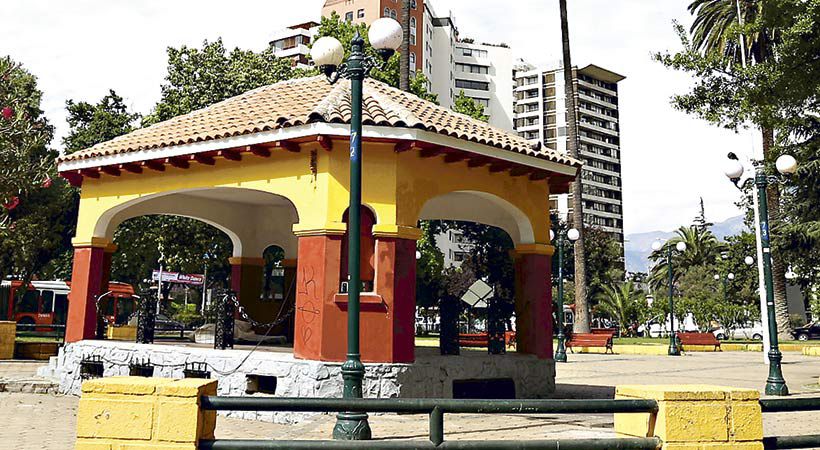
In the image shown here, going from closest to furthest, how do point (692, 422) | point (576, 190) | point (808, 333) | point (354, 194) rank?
point (692, 422), point (354, 194), point (576, 190), point (808, 333)

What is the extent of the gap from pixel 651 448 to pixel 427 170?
7.41 meters

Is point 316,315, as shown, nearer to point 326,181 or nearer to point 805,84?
point 326,181

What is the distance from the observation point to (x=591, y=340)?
30.1 m

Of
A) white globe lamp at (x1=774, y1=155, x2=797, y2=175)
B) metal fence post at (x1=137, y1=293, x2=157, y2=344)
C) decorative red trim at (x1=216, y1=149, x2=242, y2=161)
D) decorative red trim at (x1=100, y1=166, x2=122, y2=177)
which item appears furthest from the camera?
metal fence post at (x1=137, y1=293, x2=157, y2=344)

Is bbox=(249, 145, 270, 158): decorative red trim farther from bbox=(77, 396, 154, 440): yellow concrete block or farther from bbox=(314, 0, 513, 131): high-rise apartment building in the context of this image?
bbox=(314, 0, 513, 131): high-rise apartment building

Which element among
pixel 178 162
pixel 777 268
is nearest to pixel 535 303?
pixel 178 162

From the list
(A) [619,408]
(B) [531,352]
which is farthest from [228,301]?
(A) [619,408]

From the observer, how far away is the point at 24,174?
20516 millimetres

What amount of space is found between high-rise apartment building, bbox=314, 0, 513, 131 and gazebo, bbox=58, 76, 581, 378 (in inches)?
2482

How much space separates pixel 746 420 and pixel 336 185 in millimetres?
7307

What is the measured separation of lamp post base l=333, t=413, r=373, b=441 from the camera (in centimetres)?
801

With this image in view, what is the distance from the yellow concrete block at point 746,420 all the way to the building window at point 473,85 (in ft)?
287

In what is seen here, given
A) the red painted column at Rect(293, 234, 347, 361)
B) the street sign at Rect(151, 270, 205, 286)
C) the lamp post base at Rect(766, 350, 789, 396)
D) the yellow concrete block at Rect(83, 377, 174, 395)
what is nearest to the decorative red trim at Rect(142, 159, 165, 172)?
the red painted column at Rect(293, 234, 347, 361)

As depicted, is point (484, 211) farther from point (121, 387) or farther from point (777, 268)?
point (777, 268)
